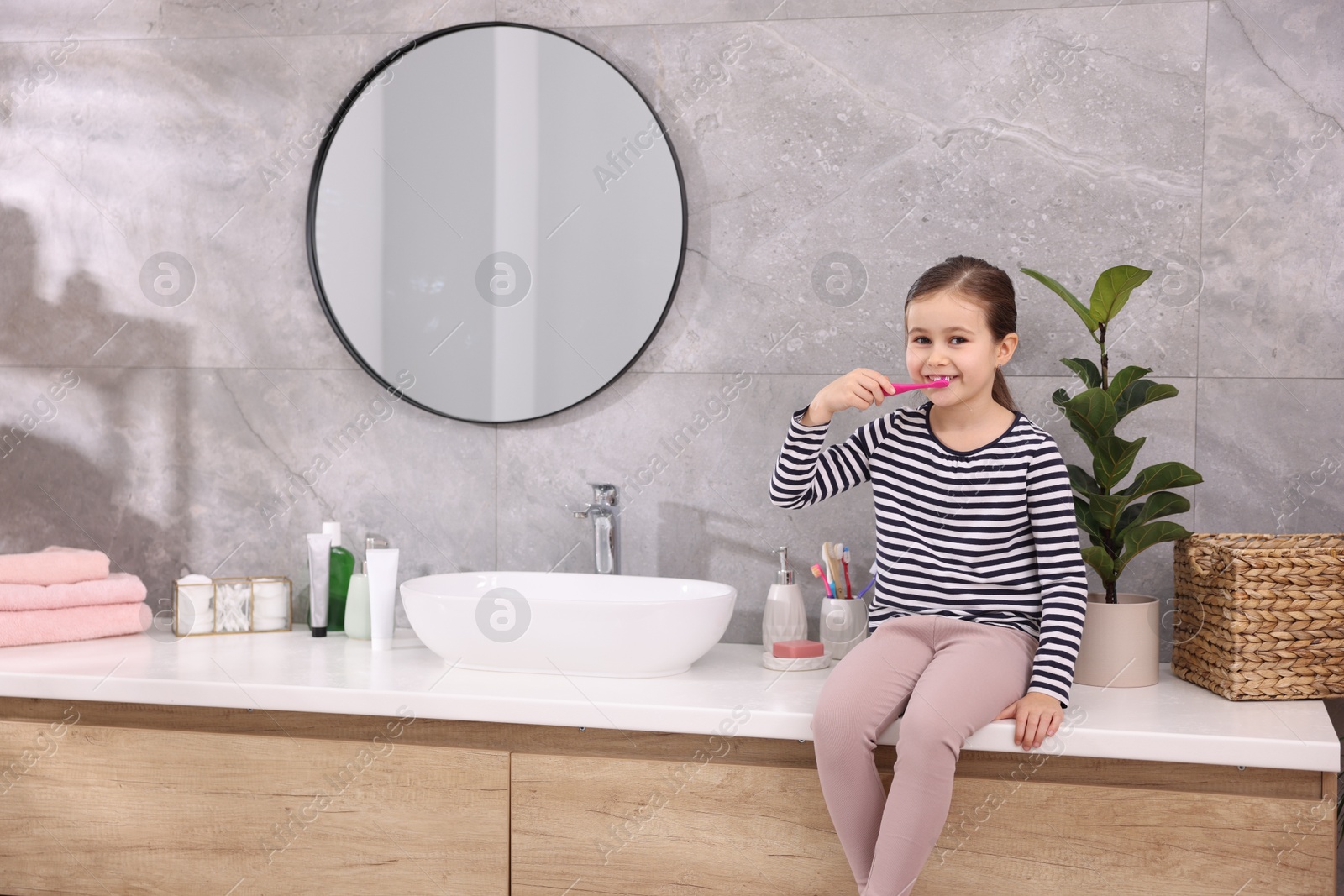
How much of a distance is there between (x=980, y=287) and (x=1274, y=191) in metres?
0.57

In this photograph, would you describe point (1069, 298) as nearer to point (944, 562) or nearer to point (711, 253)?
point (944, 562)

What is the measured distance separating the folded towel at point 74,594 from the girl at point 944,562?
3.57ft

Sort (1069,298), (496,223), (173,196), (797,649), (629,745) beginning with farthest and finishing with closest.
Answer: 1. (173,196)
2. (496,223)
3. (797,649)
4. (1069,298)
5. (629,745)

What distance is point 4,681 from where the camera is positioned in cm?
142

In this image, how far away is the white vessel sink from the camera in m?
1.38

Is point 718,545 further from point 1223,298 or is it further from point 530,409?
point 1223,298

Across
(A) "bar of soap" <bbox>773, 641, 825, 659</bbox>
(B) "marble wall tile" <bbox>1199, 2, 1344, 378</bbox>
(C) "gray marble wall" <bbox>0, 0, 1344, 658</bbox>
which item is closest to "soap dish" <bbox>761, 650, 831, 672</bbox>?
(A) "bar of soap" <bbox>773, 641, 825, 659</bbox>

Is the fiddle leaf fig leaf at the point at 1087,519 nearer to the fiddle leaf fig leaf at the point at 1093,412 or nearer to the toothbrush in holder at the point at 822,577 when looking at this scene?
the fiddle leaf fig leaf at the point at 1093,412

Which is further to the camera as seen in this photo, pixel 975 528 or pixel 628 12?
pixel 628 12

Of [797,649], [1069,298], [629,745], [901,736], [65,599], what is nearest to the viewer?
[901,736]

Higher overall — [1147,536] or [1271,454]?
[1271,454]

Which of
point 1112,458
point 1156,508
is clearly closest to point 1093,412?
point 1112,458

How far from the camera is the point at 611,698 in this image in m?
1.31

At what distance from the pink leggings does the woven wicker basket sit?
0.95 ft
